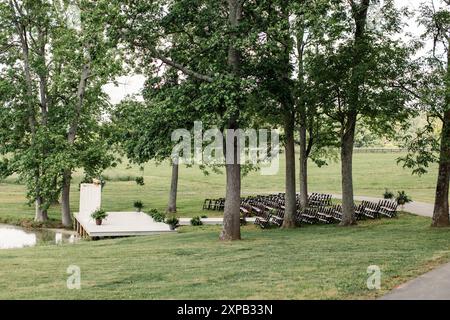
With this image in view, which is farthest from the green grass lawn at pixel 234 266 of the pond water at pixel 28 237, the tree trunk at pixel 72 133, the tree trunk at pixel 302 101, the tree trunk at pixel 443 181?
the tree trunk at pixel 72 133

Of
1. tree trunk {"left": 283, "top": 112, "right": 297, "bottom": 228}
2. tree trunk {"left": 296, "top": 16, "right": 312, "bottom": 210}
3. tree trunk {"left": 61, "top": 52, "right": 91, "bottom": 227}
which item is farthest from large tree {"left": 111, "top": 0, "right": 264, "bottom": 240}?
tree trunk {"left": 61, "top": 52, "right": 91, "bottom": 227}

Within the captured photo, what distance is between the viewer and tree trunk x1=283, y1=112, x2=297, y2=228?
2664cm

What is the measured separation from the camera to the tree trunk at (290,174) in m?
26.6

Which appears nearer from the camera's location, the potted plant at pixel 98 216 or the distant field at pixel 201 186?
the potted plant at pixel 98 216

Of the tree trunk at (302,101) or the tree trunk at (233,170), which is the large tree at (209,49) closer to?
the tree trunk at (233,170)

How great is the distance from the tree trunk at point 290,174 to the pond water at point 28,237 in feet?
34.9

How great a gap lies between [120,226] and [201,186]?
3469 cm

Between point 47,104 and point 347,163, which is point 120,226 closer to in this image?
point 347,163

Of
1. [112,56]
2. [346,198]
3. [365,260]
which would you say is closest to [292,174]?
[346,198]

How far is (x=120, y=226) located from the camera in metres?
29.6

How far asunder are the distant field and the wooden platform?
17.9ft

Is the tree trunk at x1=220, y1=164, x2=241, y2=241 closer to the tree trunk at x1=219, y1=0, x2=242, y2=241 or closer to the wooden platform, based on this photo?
the tree trunk at x1=219, y1=0, x2=242, y2=241

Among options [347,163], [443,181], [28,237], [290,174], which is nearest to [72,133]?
[28,237]
